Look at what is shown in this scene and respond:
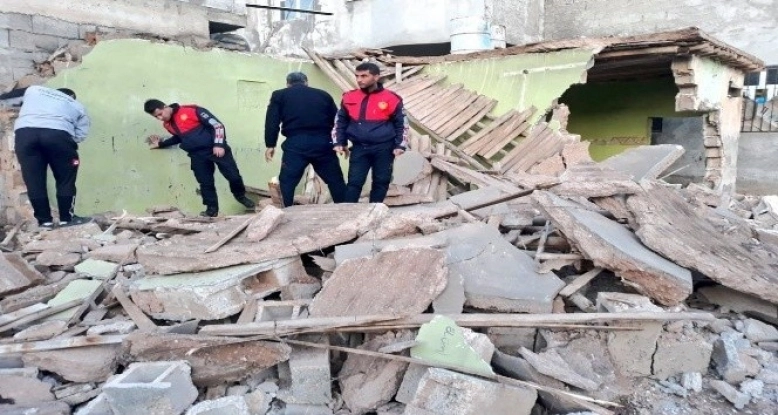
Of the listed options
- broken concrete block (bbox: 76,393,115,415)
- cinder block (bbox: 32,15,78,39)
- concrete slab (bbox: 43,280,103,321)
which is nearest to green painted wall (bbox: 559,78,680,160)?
cinder block (bbox: 32,15,78,39)

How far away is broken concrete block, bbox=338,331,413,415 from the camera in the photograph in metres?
3.22

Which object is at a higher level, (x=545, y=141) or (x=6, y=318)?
(x=545, y=141)

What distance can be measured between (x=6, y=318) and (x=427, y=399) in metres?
2.94

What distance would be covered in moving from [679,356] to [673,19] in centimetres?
1213

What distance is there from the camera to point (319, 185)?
7.48 m

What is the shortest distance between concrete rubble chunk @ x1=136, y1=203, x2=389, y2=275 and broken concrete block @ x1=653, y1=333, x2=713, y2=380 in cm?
213

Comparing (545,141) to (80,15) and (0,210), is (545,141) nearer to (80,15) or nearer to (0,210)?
(80,15)

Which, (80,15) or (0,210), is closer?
(0,210)

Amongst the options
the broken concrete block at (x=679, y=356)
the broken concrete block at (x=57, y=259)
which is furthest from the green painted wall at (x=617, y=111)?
the broken concrete block at (x=57, y=259)

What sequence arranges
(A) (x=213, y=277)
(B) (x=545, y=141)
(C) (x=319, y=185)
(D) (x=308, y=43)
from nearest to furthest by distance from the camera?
(A) (x=213, y=277)
(C) (x=319, y=185)
(B) (x=545, y=141)
(D) (x=308, y=43)

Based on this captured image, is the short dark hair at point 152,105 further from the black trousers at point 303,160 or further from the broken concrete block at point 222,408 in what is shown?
the broken concrete block at point 222,408

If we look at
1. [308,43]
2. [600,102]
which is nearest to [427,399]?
[600,102]

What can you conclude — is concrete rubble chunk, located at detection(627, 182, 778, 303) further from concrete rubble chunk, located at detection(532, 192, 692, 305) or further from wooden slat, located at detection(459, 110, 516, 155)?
wooden slat, located at detection(459, 110, 516, 155)

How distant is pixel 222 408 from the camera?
3.00 m
